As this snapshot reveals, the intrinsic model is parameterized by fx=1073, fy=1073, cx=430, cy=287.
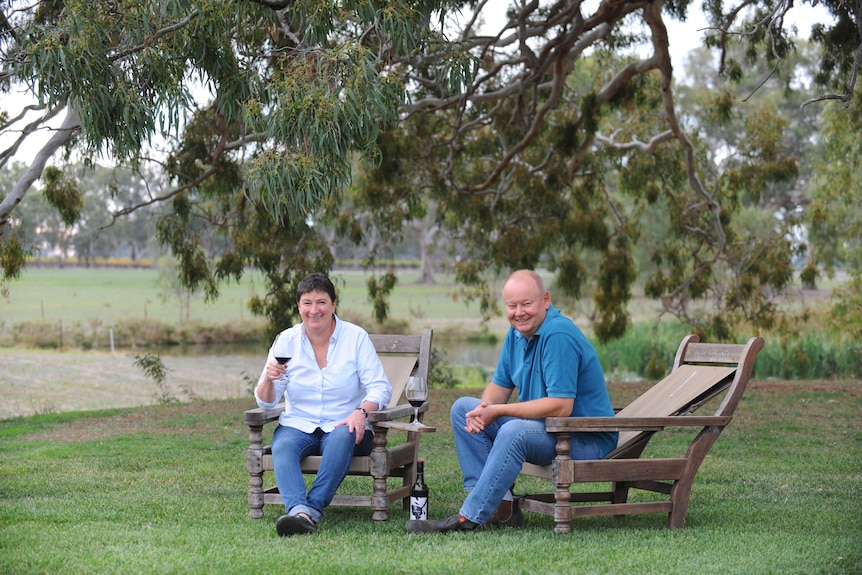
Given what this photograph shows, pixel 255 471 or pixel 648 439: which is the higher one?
pixel 648 439

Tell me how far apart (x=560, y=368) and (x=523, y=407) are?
24cm

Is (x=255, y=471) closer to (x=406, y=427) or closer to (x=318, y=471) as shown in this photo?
(x=318, y=471)

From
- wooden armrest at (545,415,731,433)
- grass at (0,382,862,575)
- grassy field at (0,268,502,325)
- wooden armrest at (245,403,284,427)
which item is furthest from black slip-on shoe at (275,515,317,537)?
grassy field at (0,268,502,325)

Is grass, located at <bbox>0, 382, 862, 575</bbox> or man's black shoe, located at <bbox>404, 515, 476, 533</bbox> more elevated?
man's black shoe, located at <bbox>404, 515, 476, 533</bbox>

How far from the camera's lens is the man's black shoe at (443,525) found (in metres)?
4.79

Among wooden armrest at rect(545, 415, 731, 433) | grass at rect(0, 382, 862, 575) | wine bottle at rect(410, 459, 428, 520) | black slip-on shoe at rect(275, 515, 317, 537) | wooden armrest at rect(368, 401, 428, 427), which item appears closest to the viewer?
grass at rect(0, 382, 862, 575)

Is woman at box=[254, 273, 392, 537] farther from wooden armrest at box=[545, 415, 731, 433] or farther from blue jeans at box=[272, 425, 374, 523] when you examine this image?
wooden armrest at box=[545, 415, 731, 433]

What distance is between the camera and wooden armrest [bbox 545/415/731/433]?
4641 millimetres

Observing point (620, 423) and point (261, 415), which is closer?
point (620, 423)

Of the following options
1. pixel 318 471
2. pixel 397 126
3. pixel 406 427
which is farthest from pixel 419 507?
pixel 397 126

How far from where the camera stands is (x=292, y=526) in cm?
475

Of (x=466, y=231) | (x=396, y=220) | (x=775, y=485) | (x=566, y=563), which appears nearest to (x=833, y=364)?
(x=466, y=231)

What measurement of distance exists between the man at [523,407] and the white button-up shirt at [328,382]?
486 millimetres

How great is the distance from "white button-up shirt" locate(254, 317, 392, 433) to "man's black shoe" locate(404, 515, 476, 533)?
65 centimetres
